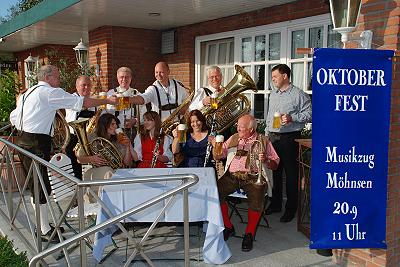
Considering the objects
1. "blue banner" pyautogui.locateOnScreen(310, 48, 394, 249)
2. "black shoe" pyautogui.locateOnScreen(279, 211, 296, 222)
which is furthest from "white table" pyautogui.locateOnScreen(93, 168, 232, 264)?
"black shoe" pyautogui.locateOnScreen(279, 211, 296, 222)

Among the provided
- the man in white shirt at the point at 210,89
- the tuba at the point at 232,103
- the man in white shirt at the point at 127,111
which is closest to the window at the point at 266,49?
the tuba at the point at 232,103

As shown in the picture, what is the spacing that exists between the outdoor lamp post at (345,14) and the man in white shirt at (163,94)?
97.5 inches

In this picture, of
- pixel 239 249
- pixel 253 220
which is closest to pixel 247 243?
pixel 239 249

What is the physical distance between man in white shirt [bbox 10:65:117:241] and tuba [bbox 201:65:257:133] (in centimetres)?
138

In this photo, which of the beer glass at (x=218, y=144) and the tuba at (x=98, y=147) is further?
the tuba at (x=98, y=147)

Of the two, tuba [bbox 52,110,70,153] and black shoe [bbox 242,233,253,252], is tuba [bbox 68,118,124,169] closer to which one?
tuba [bbox 52,110,70,153]

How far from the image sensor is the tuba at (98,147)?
4.06 meters

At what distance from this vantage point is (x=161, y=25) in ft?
25.6

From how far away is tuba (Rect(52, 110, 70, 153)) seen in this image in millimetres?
4379

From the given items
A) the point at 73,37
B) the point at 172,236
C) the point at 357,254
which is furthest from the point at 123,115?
the point at 73,37

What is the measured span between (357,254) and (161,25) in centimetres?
596

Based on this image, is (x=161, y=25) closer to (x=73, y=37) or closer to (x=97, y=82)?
(x=97, y=82)

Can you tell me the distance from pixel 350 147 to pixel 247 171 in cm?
125

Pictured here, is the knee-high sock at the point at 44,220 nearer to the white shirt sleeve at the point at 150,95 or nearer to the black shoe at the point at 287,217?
the white shirt sleeve at the point at 150,95
